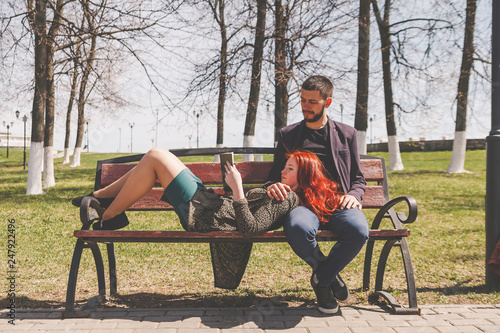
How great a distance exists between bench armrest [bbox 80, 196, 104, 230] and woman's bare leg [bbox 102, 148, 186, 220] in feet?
0.43

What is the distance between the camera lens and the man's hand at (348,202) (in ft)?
10.5

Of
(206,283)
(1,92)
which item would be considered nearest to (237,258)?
(206,283)

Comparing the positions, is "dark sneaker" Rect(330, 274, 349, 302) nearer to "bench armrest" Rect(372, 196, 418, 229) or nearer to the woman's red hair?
the woman's red hair

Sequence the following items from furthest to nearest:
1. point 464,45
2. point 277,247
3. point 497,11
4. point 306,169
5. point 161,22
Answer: point 464,45 < point 161,22 < point 277,247 < point 497,11 < point 306,169

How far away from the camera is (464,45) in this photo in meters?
16.3

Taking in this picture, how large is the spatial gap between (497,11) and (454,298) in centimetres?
244

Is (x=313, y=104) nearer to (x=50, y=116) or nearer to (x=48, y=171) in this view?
(x=48, y=171)

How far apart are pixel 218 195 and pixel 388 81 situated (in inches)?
597

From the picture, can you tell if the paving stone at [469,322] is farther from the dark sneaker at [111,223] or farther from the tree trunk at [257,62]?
the tree trunk at [257,62]

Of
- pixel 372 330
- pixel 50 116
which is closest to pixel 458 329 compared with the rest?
pixel 372 330

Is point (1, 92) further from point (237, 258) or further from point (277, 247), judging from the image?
point (237, 258)

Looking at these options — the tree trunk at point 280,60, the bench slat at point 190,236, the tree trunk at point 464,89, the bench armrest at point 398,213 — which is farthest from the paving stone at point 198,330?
the tree trunk at point 464,89

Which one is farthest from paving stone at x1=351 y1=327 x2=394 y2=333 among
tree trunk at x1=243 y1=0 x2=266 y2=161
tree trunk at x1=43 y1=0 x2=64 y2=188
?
tree trunk at x1=43 y1=0 x2=64 y2=188

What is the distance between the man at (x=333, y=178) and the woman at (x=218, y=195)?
0.26 ft
